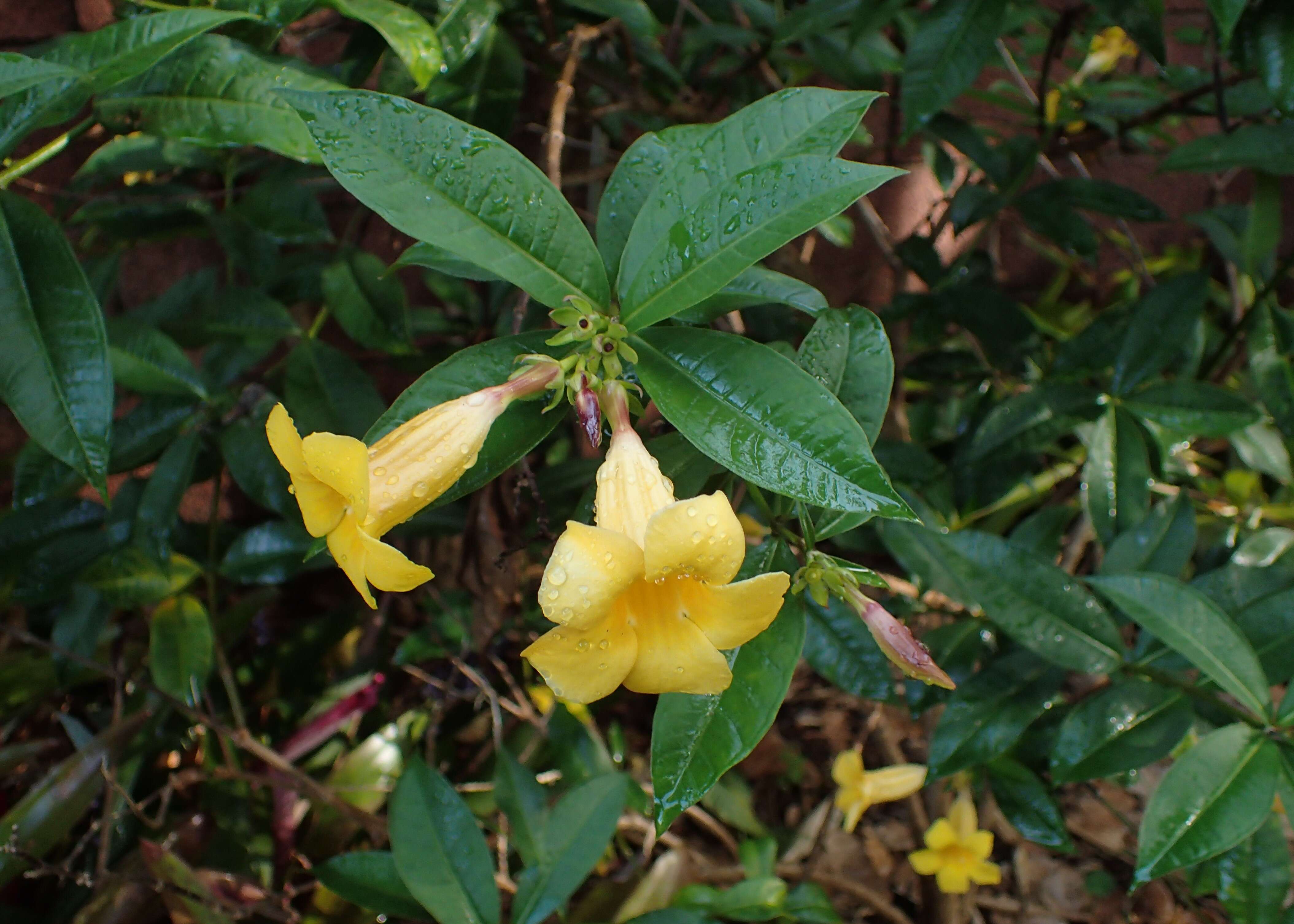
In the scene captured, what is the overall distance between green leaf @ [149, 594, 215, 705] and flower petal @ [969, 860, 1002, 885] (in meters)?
1.56

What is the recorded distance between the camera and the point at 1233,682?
106cm

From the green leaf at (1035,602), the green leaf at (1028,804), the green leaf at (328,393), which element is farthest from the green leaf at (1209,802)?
the green leaf at (328,393)

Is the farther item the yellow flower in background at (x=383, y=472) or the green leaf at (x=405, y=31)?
the green leaf at (x=405, y=31)

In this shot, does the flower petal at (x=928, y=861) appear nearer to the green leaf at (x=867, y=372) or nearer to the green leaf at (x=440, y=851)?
the green leaf at (x=440, y=851)

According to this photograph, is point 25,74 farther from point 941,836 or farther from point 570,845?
point 941,836

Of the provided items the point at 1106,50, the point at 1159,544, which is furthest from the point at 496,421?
the point at 1106,50

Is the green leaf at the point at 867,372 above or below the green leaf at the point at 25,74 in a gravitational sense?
below

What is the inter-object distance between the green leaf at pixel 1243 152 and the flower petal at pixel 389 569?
1548 millimetres

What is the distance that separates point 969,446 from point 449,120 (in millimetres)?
1309

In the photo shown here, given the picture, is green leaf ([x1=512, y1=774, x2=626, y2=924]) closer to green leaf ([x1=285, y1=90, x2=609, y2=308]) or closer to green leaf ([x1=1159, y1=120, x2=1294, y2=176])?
green leaf ([x1=285, y1=90, x2=609, y2=308])

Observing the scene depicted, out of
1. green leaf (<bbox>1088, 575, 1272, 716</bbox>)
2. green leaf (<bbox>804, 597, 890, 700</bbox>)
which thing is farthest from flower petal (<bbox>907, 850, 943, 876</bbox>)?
green leaf (<bbox>1088, 575, 1272, 716</bbox>)

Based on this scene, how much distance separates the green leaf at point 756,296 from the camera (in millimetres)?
919

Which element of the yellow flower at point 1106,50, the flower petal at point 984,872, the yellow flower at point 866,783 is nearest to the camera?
the flower petal at point 984,872

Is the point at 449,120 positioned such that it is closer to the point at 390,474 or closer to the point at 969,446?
the point at 390,474
